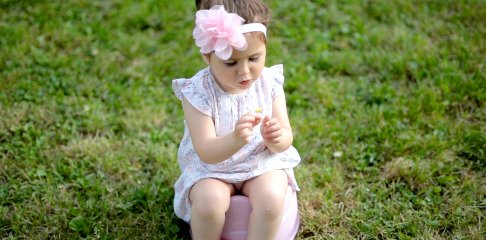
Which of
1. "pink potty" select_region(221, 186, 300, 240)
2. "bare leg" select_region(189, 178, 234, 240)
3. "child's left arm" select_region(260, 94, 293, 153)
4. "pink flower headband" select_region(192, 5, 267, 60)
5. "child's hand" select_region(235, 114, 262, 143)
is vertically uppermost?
"pink flower headband" select_region(192, 5, 267, 60)

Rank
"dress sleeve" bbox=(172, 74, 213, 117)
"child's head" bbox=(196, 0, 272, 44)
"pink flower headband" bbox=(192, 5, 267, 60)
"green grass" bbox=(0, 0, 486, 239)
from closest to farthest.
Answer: "pink flower headband" bbox=(192, 5, 267, 60)
"child's head" bbox=(196, 0, 272, 44)
"dress sleeve" bbox=(172, 74, 213, 117)
"green grass" bbox=(0, 0, 486, 239)

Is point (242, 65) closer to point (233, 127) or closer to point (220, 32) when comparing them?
point (220, 32)

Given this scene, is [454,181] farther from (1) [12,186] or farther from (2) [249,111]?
(1) [12,186]

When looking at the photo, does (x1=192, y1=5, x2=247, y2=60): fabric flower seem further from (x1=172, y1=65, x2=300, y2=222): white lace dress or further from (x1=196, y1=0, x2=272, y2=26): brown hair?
(x1=172, y1=65, x2=300, y2=222): white lace dress

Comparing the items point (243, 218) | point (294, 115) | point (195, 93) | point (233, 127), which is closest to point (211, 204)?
point (243, 218)

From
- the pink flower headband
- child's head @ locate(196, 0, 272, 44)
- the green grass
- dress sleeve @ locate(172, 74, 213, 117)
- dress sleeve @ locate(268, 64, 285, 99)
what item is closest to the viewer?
the pink flower headband

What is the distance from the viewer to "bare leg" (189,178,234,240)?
6.56ft

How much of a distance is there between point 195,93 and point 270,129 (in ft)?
1.13

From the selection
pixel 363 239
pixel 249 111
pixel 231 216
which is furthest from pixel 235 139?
pixel 363 239

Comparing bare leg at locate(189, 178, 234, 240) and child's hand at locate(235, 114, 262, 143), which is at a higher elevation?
child's hand at locate(235, 114, 262, 143)

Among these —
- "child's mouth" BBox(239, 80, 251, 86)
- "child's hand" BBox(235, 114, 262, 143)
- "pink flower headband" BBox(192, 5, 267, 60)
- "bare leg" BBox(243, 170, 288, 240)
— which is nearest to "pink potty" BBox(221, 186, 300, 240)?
"bare leg" BBox(243, 170, 288, 240)

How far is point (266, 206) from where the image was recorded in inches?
78.7

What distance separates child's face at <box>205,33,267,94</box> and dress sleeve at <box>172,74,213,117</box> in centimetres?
12

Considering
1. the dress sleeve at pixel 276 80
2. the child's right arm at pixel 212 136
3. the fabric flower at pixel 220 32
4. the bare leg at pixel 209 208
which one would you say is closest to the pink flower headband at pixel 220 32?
the fabric flower at pixel 220 32
